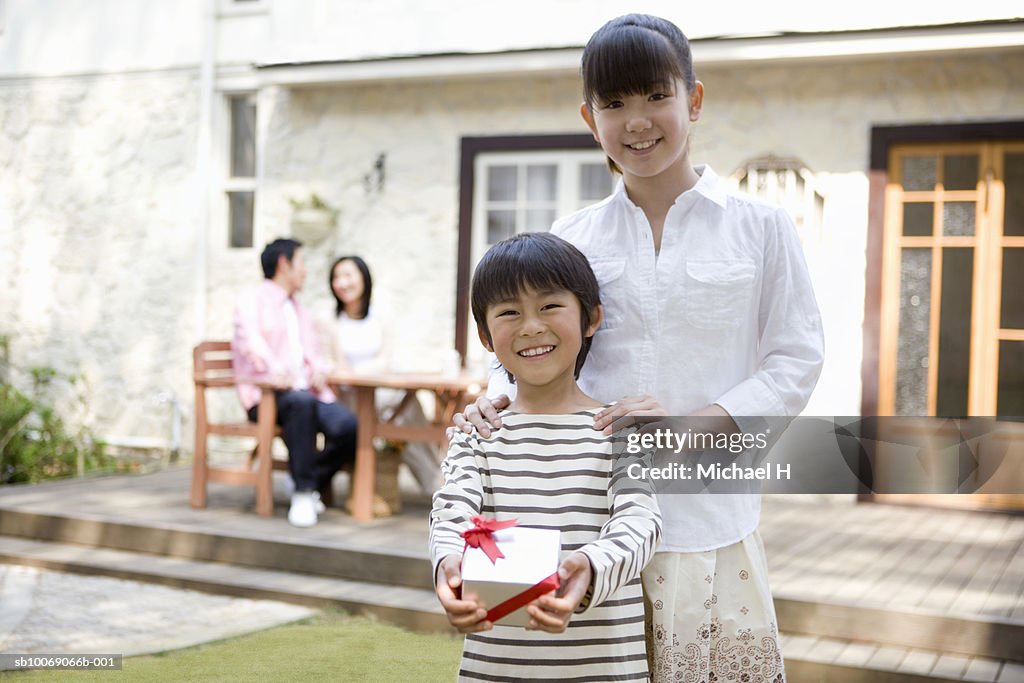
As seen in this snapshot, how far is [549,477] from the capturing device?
1.73m

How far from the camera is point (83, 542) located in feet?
18.3

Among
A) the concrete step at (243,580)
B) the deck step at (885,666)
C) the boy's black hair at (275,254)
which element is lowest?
the concrete step at (243,580)

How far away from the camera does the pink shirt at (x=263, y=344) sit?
18.8 ft

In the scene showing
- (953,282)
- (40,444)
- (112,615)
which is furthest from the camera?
(40,444)

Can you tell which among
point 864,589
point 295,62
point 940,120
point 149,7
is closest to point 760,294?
point 864,589

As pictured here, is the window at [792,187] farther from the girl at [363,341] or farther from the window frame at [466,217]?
the girl at [363,341]

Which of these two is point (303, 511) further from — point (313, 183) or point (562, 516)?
point (562, 516)

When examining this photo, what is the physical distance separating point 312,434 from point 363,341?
0.78m

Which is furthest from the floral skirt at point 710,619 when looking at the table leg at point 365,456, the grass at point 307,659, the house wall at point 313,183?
the house wall at point 313,183

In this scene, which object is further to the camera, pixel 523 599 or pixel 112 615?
pixel 112 615

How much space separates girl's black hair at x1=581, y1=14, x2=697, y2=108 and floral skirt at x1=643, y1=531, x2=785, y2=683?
0.75 meters

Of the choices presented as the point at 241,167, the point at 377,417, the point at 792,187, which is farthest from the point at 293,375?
the point at 241,167

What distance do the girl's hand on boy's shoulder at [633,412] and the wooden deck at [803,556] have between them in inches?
96.7

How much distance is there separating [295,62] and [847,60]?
3.78 meters
